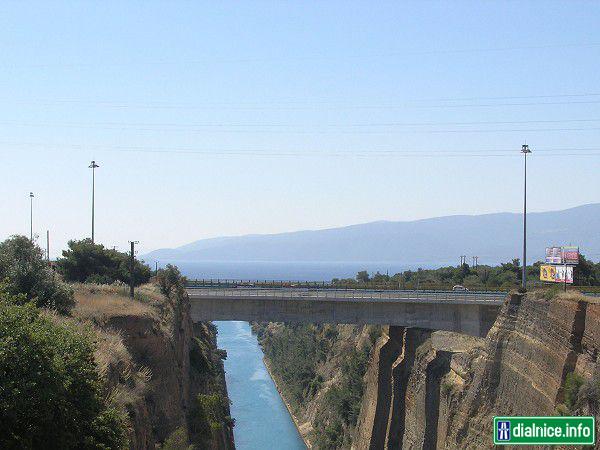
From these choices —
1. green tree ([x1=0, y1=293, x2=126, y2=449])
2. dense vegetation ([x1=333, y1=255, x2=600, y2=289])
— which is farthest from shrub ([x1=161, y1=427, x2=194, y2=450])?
dense vegetation ([x1=333, y1=255, x2=600, y2=289])

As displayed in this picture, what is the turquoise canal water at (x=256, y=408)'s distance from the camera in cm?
7031

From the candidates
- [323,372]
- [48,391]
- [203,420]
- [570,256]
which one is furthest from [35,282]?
[323,372]

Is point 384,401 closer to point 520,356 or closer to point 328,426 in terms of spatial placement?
point 328,426

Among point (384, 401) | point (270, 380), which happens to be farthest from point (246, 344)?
point (384, 401)

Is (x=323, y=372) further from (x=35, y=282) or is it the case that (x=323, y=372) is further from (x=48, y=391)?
(x=48, y=391)

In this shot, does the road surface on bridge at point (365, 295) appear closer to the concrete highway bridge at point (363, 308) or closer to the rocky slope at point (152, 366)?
the concrete highway bridge at point (363, 308)

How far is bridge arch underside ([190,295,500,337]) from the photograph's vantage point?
45969mm

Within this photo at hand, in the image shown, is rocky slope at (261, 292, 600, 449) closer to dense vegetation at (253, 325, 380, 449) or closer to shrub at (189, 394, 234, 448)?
dense vegetation at (253, 325, 380, 449)

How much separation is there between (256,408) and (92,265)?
42.6 metres

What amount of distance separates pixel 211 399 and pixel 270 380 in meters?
65.8

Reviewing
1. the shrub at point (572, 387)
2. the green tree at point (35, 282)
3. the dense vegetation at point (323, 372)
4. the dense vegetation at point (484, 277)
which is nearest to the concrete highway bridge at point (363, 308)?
the dense vegetation at point (484, 277)

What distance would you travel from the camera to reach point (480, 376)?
124ft

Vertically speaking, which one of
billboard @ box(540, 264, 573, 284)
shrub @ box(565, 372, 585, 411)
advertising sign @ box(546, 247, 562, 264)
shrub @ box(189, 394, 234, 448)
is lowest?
shrub @ box(189, 394, 234, 448)

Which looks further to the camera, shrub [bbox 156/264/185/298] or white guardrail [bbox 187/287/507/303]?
white guardrail [bbox 187/287/507/303]
